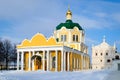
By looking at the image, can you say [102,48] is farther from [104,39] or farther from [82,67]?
[82,67]

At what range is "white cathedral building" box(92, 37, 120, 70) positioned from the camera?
71.5 meters

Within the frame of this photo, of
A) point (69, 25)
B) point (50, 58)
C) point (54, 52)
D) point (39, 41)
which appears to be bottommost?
point (50, 58)

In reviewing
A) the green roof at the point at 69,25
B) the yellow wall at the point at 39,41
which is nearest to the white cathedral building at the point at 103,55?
the green roof at the point at 69,25

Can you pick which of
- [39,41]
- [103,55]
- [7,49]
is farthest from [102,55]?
[39,41]

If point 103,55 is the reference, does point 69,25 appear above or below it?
above

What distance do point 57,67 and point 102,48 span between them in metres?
24.8

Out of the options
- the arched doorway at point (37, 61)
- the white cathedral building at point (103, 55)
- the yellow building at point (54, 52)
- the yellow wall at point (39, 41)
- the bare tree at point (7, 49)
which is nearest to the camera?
the yellow building at point (54, 52)

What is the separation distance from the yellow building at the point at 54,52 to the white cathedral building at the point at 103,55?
1299 centimetres

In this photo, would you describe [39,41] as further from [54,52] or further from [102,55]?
[102,55]

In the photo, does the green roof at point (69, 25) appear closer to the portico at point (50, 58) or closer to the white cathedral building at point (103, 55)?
the portico at point (50, 58)

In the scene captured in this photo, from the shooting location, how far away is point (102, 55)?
7225cm

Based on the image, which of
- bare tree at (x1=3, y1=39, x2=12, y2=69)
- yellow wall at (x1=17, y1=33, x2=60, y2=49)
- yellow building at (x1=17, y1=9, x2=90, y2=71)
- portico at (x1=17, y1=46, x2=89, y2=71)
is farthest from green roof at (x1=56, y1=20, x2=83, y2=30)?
bare tree at (x1=3, y1=39, x2=12, y2=69)

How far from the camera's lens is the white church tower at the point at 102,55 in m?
71.6

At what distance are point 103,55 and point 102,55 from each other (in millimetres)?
258
